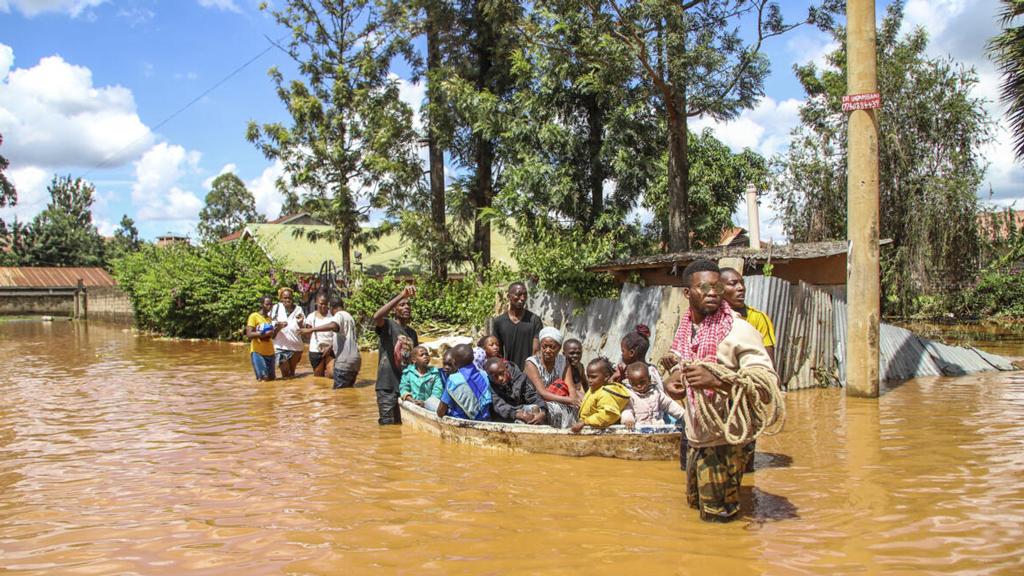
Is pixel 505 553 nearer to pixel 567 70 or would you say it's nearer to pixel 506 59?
pixel 567 70

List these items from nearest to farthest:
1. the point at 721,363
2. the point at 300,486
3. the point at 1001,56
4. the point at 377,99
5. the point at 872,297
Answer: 1. the point at 721,363
2. the point at 300,486
3. the point at 872,297
4. the point at 1001,56
5. the point at 377,99

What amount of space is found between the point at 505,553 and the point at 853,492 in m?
2.80

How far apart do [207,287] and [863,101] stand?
62.6 feet

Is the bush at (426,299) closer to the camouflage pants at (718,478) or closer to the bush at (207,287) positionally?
the bush at (207,287)

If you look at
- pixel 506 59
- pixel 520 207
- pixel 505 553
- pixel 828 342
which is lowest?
pixel 505 553

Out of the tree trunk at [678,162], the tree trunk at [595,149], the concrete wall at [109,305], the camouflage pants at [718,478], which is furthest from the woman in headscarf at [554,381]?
the concrete wall at [109,305]

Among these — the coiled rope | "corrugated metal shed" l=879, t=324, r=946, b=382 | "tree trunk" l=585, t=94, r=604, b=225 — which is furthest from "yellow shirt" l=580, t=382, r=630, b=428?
"tree trunk" l=585, t=94, r=604, b=225

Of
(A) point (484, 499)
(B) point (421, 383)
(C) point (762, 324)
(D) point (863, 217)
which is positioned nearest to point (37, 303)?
(B) point (421, 383)

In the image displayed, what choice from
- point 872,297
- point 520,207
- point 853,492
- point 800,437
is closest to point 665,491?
point 853,492

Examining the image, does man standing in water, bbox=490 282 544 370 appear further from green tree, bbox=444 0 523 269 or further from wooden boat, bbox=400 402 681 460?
green tree, bbox=444 0 523 269

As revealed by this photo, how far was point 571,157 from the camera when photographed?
18453 millimetres

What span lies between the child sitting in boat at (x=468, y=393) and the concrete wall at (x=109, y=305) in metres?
30.2

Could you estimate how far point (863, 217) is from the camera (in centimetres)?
945

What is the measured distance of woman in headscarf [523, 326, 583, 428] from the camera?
754 cm
